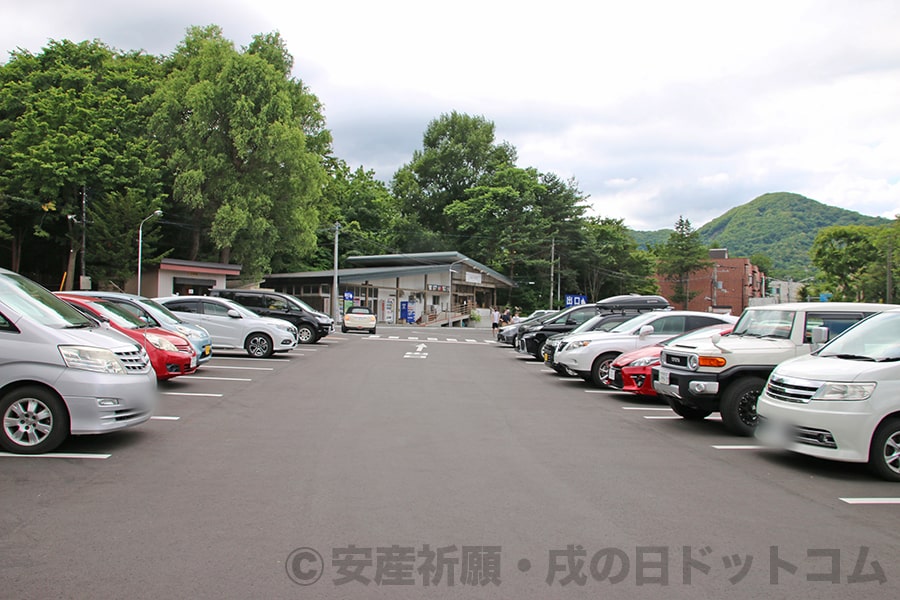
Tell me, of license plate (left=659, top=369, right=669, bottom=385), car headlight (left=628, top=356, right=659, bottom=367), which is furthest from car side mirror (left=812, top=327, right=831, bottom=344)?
car headlight (left=628, top=356, right=659, bottom=367)

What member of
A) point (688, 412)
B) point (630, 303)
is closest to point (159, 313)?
point (688, 412)

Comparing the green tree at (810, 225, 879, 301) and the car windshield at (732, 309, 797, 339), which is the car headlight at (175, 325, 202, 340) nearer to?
the car windshield at (732, 309, 797, 339)

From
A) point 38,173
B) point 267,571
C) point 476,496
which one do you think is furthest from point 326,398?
point 38,173

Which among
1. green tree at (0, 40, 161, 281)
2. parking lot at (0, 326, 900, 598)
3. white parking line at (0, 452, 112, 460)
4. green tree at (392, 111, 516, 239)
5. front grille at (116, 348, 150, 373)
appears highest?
green tree at (392, 111, 516, 239)

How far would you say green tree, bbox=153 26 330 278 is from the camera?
131 feet

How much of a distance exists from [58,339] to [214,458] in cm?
202

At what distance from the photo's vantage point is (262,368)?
16.7m

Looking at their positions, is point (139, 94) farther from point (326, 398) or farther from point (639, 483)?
point (639, 483)

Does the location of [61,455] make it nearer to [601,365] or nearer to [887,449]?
[887,449]

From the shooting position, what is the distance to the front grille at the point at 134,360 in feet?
24.5

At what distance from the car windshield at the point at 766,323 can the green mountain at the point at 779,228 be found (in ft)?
379

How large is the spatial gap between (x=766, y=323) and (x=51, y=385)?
9.23m

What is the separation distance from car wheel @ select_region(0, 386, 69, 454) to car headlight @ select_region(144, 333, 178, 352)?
493 centimetres

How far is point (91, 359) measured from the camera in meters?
7.12
